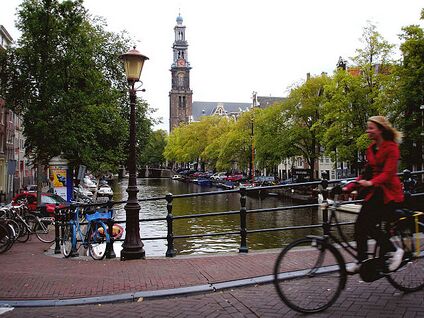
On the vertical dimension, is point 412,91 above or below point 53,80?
above

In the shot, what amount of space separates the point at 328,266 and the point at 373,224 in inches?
27.2

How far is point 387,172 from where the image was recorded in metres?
4.91

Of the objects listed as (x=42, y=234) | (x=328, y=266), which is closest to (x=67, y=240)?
(x=42, y=234)

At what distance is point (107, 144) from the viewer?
33688 mm

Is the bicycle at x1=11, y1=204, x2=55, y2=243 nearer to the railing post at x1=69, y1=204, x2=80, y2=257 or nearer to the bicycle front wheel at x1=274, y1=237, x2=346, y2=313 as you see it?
the railing post at x1=69, y1=204, x2=80, y2=257

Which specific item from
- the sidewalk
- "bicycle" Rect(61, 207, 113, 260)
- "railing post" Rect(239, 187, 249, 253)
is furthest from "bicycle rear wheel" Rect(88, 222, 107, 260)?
"railing post" Rect(239, 187, 249, 253)

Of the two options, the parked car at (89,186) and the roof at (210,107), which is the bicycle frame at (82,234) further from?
the roof at (210,107)

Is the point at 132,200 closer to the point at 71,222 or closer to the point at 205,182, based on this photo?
the point at 71,222

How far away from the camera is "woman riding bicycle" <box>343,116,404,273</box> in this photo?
16.3ft

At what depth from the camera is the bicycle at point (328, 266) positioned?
4781 mm

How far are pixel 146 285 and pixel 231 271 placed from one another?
131 centimetres

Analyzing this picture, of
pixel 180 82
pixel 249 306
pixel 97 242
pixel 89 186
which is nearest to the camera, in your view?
pixel 249 306

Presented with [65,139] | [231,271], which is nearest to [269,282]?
[231,271]

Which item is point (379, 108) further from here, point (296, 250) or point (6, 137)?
point (6, 137)
